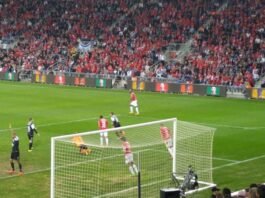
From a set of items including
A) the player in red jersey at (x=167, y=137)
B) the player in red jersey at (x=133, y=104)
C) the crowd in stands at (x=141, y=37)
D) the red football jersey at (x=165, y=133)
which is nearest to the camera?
the player in red jersey at (x=167, y=137)

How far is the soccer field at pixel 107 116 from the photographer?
22859 mm

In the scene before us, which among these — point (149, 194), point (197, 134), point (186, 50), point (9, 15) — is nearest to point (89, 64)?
point (186, 50)

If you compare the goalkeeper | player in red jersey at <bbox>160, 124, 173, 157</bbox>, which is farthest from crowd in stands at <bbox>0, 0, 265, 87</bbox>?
the goalkeeper

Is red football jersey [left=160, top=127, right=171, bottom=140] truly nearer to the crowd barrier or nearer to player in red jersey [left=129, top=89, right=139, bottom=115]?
player in red jersey [left=129, top=89, right=139, bottom=115]

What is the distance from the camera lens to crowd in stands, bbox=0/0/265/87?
5172cm

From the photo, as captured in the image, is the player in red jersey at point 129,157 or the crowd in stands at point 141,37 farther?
the crowd in stands at point 141,37

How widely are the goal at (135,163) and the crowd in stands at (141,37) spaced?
80.6ft

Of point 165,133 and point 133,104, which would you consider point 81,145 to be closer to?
point 165,133

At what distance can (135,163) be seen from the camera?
22531mm

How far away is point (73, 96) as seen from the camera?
4716 centimetres

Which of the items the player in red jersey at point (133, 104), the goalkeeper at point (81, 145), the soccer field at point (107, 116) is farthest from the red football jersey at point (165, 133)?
the player in red jersey at point (133, 104)

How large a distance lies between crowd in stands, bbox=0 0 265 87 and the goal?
80.6ft

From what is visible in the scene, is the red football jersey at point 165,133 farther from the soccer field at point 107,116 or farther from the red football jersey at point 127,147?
the soccer field at point 107,116

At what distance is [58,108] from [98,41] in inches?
916
